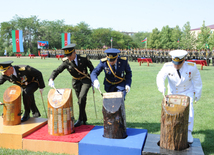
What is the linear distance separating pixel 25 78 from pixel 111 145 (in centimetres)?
291

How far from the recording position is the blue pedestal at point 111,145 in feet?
12.1

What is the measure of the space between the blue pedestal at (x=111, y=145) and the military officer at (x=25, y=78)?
208cm

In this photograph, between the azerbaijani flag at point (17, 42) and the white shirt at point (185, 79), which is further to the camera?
the azerbaijani flag at point (17, 42)

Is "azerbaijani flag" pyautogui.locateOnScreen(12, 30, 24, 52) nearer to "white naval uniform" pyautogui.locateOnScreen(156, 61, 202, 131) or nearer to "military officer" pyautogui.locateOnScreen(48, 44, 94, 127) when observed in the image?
"military officer" pyautogui.locateOnScreen(48, 44, 94, 127)

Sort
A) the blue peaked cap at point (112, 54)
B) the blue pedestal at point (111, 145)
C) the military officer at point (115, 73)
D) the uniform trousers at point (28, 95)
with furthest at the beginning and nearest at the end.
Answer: the uniform trousers at point (28, 95)
the military officer at point (115, 73)
the blue peaked cap at point (112, 54)
the blue pedestal at point (111, 145)

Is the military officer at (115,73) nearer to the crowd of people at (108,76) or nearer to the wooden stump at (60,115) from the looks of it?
the crowd of people at (108,76)

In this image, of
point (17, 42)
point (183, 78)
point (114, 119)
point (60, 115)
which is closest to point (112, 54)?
point (114, 119)

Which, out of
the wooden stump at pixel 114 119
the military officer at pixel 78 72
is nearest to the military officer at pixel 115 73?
the military officer at pixel 78 72

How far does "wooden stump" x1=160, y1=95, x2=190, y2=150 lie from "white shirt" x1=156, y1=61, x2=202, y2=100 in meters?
0.54

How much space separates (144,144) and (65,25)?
85125 mm

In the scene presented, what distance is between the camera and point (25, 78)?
17.9 feet

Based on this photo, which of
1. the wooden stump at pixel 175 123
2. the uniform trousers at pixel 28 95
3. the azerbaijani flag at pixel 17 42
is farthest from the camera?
Answer: the azerbaijani flag at pixel 17 42

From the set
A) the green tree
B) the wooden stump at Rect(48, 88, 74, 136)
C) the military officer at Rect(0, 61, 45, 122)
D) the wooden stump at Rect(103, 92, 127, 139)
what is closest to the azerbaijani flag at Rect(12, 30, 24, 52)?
the green tree

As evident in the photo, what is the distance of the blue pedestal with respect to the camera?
3674mm
